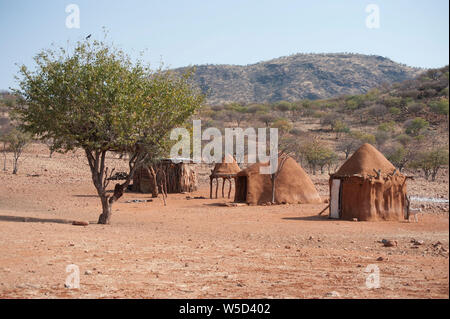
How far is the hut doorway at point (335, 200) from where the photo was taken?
15844 mm

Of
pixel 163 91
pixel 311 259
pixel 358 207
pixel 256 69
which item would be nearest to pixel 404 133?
pixel 358 207

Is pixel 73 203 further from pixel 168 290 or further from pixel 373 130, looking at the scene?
pixel 373 130

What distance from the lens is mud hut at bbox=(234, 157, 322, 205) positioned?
67.6ft

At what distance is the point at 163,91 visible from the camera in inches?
523

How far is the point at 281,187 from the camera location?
20.7 metres

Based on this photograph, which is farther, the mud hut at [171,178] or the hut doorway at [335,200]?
the mud hut at [171,178]

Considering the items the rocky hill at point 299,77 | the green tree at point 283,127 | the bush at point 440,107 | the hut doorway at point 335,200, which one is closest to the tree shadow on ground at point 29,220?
the hut doorway at point 335,200

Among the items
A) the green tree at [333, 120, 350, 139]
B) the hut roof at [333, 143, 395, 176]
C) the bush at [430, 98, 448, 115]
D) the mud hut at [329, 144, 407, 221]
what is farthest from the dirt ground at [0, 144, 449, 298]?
the green tree at [333, 120, 350, 139]

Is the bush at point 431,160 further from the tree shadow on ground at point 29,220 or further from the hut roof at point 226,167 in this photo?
the tree shadow on ground at point 29,220

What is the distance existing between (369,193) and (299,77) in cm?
8617

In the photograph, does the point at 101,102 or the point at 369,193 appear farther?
the point at 369,193

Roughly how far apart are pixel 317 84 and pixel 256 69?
55.6 ft

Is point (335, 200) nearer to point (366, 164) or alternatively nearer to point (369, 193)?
point (369, 193)

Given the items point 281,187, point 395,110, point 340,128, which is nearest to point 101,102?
point 281,187
